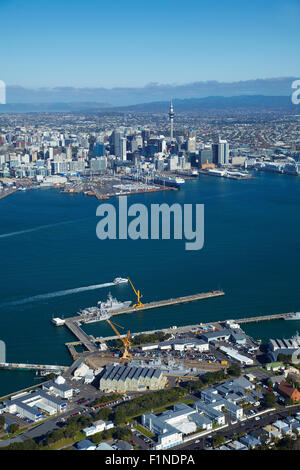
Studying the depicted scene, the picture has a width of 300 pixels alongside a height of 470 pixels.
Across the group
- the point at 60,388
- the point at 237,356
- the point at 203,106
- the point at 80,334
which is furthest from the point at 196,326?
the point at 203,106

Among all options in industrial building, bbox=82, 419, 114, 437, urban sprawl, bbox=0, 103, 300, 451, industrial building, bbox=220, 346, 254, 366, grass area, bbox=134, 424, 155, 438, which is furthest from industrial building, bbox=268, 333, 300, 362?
industrial building, bbox=82, 419, 114, 437

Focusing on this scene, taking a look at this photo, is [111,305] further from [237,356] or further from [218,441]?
[218,441]

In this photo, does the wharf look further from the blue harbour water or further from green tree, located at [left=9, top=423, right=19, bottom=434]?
green tree, located at [left=9, top=423, right=19, bottom=434]

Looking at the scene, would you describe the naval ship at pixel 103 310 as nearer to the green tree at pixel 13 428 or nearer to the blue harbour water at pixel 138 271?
the blue harbour water at pixel 138 271

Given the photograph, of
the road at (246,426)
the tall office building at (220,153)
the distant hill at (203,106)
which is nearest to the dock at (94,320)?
the road at (246,426)

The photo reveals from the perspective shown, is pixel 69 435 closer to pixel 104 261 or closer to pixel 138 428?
pixel 138 428
